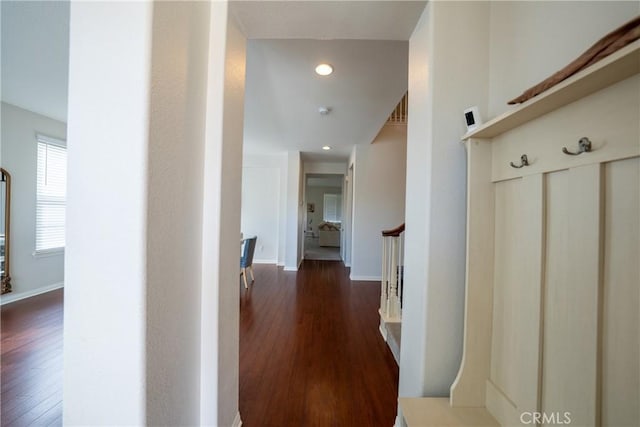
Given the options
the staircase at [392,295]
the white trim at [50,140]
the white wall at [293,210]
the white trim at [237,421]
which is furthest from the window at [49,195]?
the staircase at [392,295]

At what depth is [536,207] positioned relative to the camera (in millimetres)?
845


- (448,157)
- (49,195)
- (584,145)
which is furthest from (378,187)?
(49,195)

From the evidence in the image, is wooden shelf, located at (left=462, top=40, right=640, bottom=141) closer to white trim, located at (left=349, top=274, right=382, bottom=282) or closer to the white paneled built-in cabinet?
the white paneled built-in cabinet

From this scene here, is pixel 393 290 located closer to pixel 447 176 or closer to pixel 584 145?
pixel 447 176

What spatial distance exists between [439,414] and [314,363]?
4.05 feet

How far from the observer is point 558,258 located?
765 mm

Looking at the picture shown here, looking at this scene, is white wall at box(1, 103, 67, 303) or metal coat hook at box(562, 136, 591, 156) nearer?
metal coat hook at box(562, 136, 591, 156)

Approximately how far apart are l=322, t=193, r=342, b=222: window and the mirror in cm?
1032

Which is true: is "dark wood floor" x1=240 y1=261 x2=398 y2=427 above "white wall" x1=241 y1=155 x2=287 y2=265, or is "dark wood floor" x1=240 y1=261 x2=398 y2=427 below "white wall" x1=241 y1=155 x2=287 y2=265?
below

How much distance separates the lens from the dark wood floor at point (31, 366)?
1.54 meters

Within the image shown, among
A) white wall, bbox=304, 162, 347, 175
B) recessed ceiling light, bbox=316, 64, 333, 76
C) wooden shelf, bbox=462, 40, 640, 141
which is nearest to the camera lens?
wooden shelf, bbox=462, 40, 640, 141

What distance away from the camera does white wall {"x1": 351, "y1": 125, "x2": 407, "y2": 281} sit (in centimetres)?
494

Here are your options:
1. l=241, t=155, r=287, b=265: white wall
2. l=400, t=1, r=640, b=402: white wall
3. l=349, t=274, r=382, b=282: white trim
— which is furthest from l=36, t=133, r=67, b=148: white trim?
l=349, t=274, r=382, b=282: white trim

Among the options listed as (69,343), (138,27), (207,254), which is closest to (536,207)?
(207,254)
